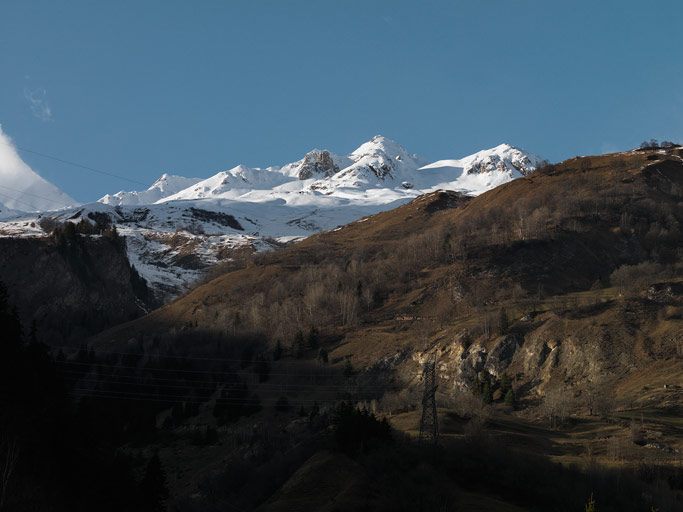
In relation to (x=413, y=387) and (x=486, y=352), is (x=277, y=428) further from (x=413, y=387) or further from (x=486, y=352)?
(x=486, y=352)

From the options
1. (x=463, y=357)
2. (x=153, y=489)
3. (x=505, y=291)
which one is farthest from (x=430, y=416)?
(x=505, y=291)

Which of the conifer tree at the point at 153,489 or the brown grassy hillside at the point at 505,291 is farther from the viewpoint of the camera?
the brown grassy hillside at the point at 505,291

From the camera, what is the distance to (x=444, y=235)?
16562 cm

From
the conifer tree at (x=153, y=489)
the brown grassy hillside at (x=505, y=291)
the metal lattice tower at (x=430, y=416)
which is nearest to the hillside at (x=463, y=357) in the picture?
the brown grassy hillside at (x=505, y=291)

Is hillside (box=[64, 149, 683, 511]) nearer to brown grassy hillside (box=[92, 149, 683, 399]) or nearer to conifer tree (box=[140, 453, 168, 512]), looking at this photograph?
brown grassy hillside (box=[92, 149, 683, 399])

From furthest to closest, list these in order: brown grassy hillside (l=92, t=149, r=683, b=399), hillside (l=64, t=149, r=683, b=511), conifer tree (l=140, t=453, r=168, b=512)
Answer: brown grassy hillside (l=92, t=149, r=683, b=399) < hillside (l=64, t=149, r=683, b=511) < conifer tree (l=140, t=453, r=168, b=512)

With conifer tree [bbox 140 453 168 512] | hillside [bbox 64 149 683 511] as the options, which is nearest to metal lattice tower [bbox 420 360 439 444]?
hillside [bbox 64 149 683 511]

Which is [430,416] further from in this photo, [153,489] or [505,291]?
[505,291]

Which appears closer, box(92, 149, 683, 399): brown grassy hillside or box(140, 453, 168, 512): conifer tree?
box(140, 453, 168, 512): conifer tree

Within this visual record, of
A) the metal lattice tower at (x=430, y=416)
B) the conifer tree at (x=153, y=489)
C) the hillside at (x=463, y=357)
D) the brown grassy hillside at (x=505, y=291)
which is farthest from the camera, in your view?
the brown grassy hillside at (x=505, y=291)

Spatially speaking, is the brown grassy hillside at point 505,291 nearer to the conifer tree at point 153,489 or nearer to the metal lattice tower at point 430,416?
the metal lattice tower at point 430,416

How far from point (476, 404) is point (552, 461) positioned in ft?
72.5

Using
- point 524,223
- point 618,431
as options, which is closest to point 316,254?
point 524,223

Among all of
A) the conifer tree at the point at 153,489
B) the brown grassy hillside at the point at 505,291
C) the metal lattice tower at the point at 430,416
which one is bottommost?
the conifer tree at the point at 153,489
